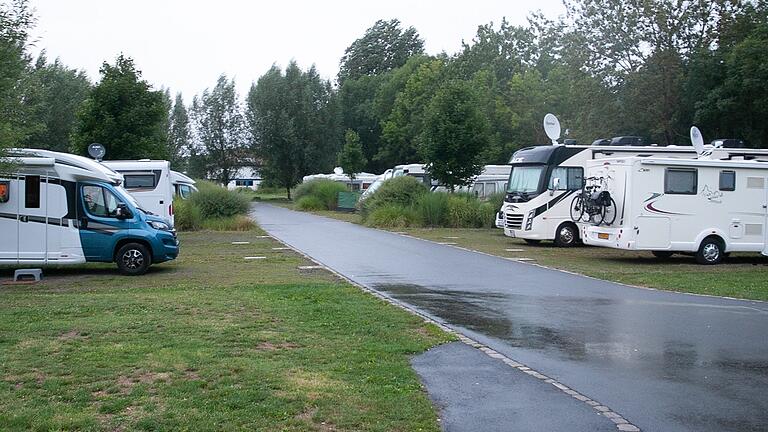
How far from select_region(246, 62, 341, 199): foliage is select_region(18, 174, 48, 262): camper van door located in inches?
2008

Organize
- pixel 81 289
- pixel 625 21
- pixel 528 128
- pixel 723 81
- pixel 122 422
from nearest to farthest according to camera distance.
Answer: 1. pixel 122 422
2. pixel 81 289
3. pixel 723 81
4. pixel 625 21
5. pixel 528 128

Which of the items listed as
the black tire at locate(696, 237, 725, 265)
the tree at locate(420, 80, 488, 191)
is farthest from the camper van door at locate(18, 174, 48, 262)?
the tree at locate(420, 80, 488, 191)

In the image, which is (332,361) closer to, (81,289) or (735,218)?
(81,289)

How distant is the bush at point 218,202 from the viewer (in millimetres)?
33531

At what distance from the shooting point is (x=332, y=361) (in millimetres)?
8133

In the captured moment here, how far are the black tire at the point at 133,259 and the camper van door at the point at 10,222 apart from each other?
1.98 m

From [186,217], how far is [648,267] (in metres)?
18.9

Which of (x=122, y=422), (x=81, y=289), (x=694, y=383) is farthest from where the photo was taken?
(x=81, y=289)

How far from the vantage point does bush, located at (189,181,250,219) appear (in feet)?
110

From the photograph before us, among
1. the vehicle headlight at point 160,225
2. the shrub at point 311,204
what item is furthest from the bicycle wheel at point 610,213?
the shrub at point 311,204

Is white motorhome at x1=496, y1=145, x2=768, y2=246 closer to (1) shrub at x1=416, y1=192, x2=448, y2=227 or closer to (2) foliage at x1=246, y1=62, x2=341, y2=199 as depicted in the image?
(1) shrub at x1=416, y1=192, x2=448, y2=227

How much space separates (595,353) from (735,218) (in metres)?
13.0

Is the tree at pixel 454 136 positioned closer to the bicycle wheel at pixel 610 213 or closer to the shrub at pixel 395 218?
the shrub at pixel 395 218

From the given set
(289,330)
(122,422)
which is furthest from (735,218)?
(122,422)
